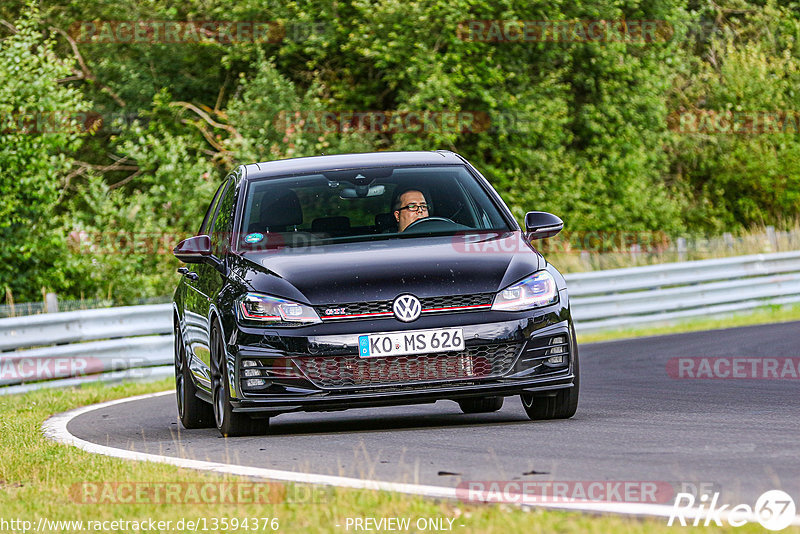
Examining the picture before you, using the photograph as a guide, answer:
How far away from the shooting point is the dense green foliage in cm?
2608

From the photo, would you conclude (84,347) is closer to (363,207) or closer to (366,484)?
(363,207)

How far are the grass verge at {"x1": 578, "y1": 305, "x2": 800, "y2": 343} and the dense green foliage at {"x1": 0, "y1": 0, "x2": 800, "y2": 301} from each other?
731 cm

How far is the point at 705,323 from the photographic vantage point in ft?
70.1

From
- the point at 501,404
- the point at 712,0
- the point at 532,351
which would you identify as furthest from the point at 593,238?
the point at 532,351

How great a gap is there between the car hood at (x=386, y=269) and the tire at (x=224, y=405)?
0.49m

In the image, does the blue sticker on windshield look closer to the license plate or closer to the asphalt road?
the asphalt road

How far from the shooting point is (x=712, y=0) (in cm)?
4416

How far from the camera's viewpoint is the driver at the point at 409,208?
8.96m

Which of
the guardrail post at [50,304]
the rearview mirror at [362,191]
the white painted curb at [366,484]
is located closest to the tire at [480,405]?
the rearview mirror at [362,191]

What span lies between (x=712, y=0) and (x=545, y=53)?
1443 centimetres

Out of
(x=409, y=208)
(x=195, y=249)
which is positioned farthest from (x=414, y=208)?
(x=195, y=249)

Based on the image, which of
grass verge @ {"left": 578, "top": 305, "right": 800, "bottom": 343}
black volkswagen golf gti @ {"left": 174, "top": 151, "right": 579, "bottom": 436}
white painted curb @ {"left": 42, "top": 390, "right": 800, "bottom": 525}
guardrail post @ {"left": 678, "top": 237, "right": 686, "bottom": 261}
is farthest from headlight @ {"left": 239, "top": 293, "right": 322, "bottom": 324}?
guardrail post @ {"left": 678, "top": 237, "right": 686, "bottom": 261}

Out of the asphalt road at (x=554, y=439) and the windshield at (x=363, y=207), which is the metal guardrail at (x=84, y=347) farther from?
the windshield at (x=363, y=207)

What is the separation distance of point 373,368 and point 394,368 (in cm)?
11
